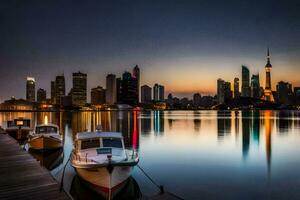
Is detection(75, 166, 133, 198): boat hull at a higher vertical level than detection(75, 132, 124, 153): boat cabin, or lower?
lower

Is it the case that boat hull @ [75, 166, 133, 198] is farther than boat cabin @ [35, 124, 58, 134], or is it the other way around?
boat cabin @ [35, 124, 58, 134]

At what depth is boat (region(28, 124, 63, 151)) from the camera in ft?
102

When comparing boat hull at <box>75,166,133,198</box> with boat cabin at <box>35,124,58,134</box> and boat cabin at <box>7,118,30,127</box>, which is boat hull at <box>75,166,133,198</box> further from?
boat cabin at <box>7,118,30,127</box>

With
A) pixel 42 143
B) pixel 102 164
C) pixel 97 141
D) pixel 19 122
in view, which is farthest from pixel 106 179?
pixel 19 122

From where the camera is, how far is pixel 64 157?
31.9 m

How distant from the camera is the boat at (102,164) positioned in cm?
1511

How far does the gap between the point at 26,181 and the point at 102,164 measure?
389cm

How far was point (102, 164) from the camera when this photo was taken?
14.9m

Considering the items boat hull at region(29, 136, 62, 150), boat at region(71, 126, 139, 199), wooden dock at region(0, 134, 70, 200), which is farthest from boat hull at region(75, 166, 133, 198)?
boat hull at region(29, 136, 62, 150)

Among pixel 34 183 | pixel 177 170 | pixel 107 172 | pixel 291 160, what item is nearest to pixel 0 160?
pixel 34 183

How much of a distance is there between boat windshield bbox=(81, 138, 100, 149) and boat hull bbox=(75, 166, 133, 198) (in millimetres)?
2292

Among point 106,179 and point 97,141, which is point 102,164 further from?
point 97,141

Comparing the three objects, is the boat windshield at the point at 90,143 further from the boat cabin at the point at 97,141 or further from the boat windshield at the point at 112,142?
the boat windshield at the point at 112,142

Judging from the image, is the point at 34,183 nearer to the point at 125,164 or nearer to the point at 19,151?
the point at 125,164
